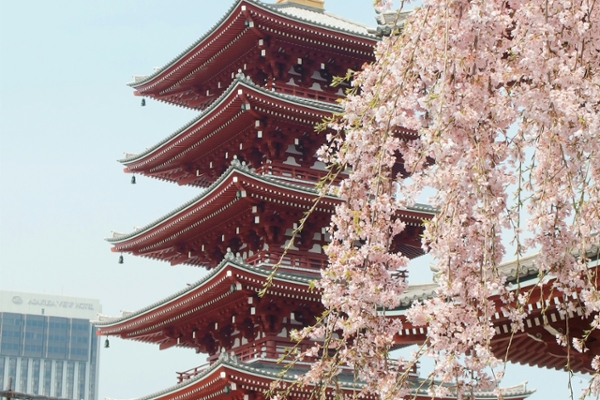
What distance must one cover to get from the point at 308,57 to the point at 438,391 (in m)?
15.8

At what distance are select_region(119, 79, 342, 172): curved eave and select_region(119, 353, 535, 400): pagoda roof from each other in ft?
16.8

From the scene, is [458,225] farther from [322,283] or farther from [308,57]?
[308,57]

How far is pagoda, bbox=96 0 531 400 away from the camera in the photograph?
59.5 feet

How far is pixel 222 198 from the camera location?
62.0 ft

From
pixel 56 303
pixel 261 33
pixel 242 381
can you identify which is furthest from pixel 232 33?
pixel 56 303

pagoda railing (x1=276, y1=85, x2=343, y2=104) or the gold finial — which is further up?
the gold finial

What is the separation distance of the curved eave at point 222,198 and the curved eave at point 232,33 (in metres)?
3.66

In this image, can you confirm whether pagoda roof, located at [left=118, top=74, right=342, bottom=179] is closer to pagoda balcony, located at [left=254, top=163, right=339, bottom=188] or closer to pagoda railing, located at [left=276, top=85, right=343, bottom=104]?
pagoda railing, located at [left=276, top=85, right=343, bottom=104]

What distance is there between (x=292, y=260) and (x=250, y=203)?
1.45m

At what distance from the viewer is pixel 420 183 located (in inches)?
227

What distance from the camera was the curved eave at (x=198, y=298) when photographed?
17531mm

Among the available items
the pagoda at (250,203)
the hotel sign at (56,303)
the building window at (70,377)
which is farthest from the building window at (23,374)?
the pagoda at (250,203)

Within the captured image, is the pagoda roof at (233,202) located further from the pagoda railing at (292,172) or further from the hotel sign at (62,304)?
the hotel sign at (62,304)

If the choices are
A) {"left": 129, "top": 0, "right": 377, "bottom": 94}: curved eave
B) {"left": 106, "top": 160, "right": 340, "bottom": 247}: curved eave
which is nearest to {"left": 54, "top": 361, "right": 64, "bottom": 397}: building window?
{"left": 129, "top": 0, "right": 377, "bottom": 94}: curved eave
